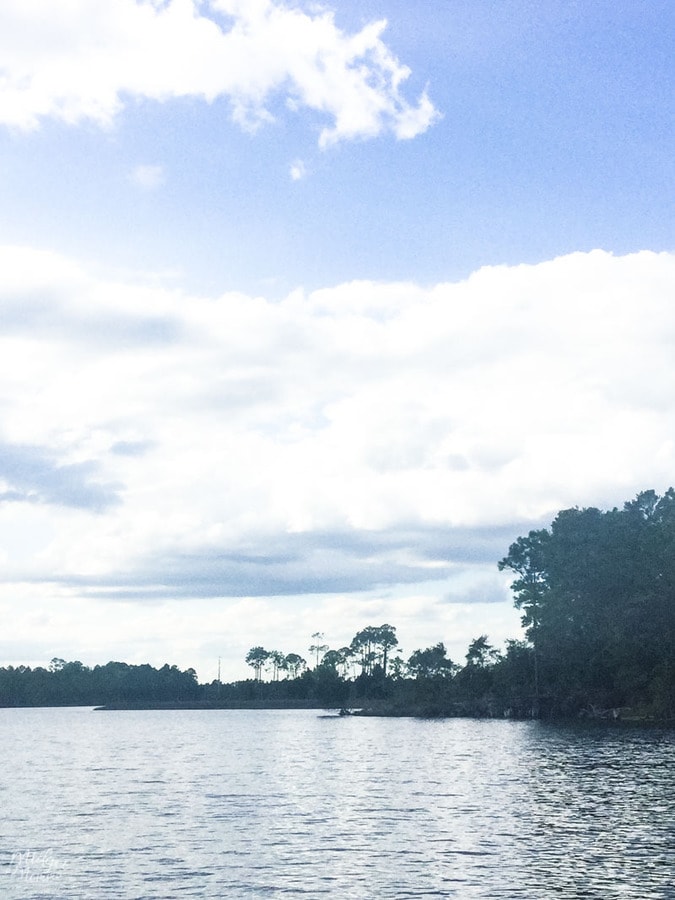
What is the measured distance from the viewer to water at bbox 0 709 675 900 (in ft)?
114

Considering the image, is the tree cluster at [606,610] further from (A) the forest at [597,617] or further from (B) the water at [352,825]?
(B) the water at [352,825]

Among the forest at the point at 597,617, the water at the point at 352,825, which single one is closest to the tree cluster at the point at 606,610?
the forest at the point at 597,617

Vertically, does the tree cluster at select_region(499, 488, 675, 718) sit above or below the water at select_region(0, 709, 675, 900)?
above

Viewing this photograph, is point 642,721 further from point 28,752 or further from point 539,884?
point 539,884

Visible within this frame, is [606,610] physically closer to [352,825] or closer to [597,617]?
[597,617]

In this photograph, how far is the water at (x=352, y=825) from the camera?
1363 inches

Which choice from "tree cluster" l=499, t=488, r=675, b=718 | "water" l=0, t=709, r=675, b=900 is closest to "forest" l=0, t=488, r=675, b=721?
A: "tree cluster" l=499, t=488, r=675, b=718

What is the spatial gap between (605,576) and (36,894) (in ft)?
385

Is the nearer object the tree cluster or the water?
the water

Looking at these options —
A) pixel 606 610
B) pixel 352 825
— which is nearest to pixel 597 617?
pixel 606 610

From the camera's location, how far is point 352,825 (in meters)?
48.6

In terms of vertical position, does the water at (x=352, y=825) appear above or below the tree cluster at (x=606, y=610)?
below

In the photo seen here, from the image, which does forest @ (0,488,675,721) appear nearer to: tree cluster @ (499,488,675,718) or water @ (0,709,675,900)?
tree cluster @ (499,488,675,718)

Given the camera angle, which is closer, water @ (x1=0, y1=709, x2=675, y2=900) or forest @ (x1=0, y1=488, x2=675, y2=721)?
water @ (x1=0, y1=709, x2=675, y2=900)
